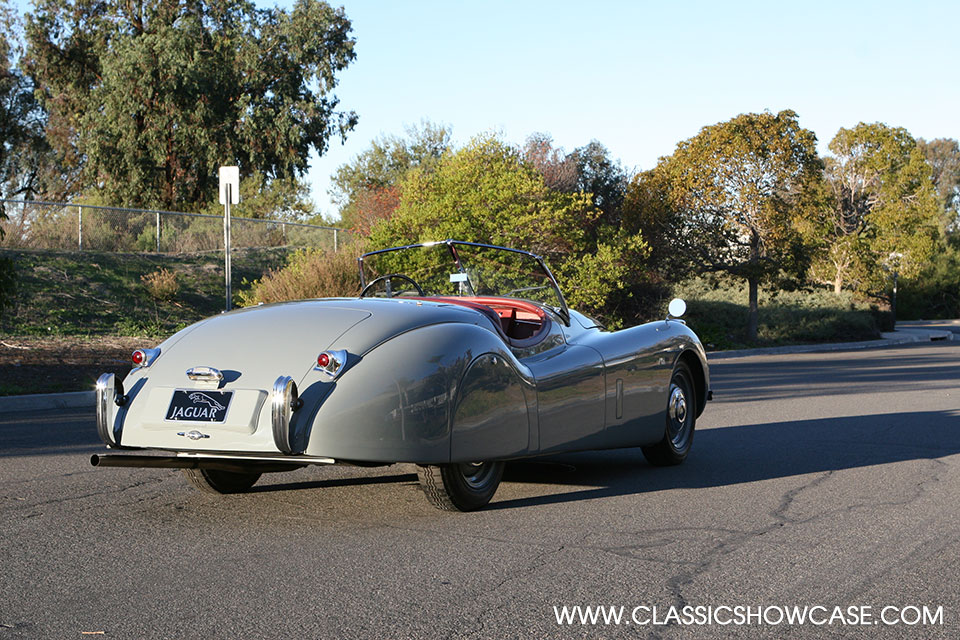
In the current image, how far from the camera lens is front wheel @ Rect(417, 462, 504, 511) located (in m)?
5.29

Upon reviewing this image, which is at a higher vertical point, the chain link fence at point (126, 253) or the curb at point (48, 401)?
the chain link fence at point (126, 253)

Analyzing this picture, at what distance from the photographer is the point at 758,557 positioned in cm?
470

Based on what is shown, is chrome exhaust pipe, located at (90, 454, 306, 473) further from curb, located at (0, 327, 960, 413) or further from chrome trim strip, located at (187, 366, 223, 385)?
curb, located at (0, 327, 960, 413)

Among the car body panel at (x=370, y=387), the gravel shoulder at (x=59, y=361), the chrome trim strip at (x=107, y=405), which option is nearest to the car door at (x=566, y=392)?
the car body panel at (x=370, y=387)

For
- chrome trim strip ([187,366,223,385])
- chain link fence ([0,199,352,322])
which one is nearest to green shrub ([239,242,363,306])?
chain link fence ([0,199,352,322])

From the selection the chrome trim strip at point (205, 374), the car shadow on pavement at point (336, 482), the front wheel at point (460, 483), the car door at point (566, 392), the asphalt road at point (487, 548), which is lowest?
the car shadow on pavement at point (336, 482)

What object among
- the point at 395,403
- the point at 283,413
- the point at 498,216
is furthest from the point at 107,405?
the point at 498,216

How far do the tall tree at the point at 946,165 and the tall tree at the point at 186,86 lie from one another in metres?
78.4

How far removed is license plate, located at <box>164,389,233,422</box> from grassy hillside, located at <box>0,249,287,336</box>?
1510 cm

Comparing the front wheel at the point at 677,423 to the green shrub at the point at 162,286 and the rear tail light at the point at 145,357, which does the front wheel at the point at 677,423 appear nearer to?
the rear tail light at the point at 145,357

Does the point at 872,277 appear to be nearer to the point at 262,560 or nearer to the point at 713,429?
the point at 713,429

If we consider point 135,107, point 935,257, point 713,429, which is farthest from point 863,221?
point 713,429

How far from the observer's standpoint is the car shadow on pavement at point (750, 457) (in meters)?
6.69

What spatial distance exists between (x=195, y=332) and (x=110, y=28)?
33613 mm
